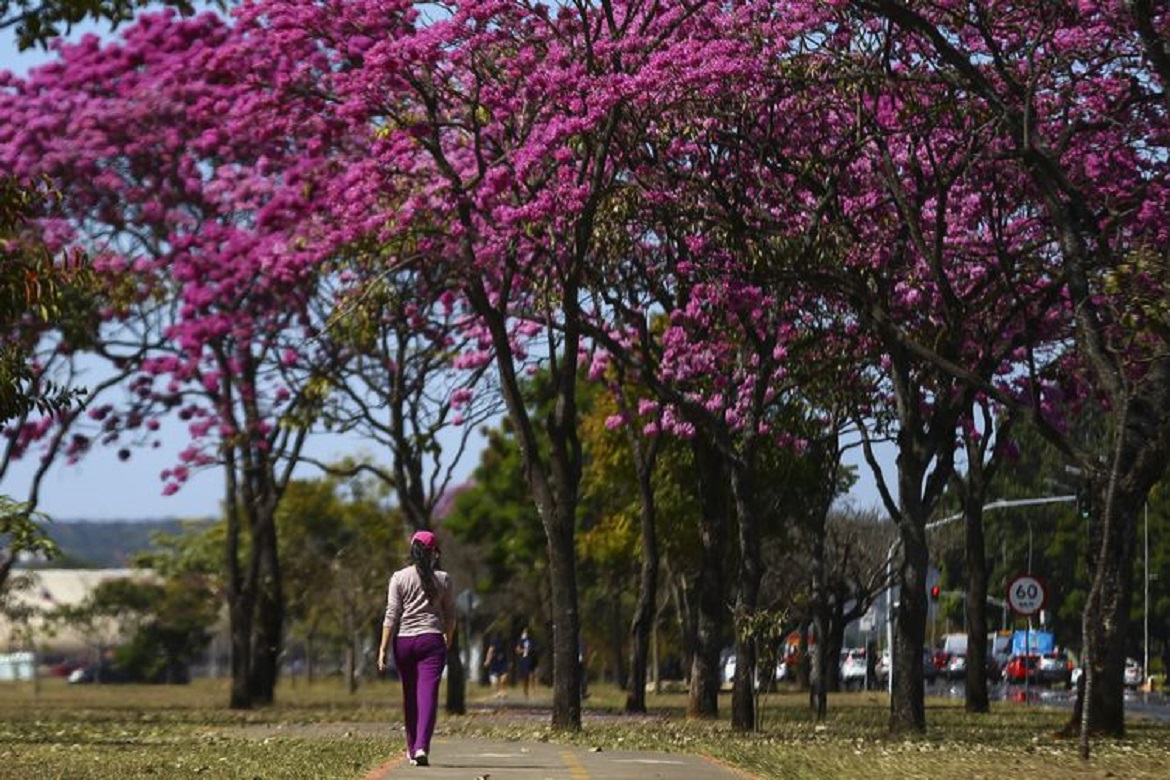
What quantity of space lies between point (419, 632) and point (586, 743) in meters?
6.54

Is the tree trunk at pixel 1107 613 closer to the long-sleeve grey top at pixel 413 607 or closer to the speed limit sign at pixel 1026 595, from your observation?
the long-sleeve grey top at pixel 413 607

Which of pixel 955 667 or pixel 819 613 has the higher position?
pixel 955 667

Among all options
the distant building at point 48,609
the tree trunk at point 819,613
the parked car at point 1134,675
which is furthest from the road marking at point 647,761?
the parked car at point 1134,675

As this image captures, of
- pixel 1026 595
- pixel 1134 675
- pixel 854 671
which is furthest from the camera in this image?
pixel 1134 675

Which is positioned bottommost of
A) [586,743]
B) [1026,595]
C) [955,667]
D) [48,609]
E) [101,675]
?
[586,743]

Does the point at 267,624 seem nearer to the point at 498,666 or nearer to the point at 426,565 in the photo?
the point at 498,666

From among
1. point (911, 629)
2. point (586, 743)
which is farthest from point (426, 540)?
point (911, 629)

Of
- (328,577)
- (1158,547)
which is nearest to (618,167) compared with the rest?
(328,577)

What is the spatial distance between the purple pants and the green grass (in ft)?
1.68

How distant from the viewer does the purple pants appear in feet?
61.6

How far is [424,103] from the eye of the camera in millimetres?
29844

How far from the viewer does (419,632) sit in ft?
62.2

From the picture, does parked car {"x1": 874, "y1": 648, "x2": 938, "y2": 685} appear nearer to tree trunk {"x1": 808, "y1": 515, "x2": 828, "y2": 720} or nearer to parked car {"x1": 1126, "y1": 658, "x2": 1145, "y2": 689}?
parked car {"x1": 1126, "y1": 658, "x2": 1145, "y2": 689}

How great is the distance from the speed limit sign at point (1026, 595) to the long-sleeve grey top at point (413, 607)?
2496cm
